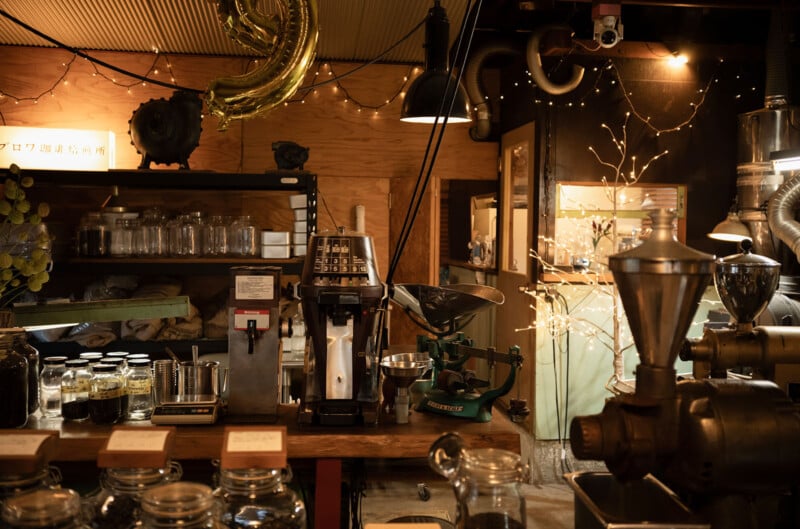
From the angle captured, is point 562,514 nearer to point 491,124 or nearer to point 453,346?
point 453,346

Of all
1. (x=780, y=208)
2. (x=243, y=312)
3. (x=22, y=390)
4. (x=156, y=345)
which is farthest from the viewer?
(x=780, y=208)

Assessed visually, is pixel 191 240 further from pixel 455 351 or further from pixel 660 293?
pixel 660 293

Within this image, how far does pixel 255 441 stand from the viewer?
141 cm

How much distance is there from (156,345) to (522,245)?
3137 mm

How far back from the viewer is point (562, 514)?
4684 millimetres

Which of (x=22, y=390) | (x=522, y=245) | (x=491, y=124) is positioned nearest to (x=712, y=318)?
(x=522, y=245)

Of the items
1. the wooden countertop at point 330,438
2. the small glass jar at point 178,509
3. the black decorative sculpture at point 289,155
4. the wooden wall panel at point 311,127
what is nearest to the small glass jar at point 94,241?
the wooden wall panel at point 311,127

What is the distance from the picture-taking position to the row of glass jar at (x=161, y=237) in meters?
4.54

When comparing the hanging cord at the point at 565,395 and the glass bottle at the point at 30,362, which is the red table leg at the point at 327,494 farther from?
the hanging cord at the point at 565,395

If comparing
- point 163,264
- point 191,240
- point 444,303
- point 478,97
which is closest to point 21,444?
point 444,303

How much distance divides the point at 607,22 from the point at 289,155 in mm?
2187

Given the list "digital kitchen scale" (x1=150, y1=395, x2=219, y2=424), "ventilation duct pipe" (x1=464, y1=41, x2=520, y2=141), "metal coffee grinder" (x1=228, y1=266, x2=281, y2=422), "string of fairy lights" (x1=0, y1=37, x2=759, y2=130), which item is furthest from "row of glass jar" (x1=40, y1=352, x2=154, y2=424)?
"ventilation duct pipe" (x1=464, y1=41, x2=520, y2=141)

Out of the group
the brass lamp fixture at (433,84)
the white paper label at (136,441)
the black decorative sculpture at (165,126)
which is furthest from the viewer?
→ the black decorative sculpture at (165,126)

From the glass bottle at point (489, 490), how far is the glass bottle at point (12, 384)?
1586 millimetres
